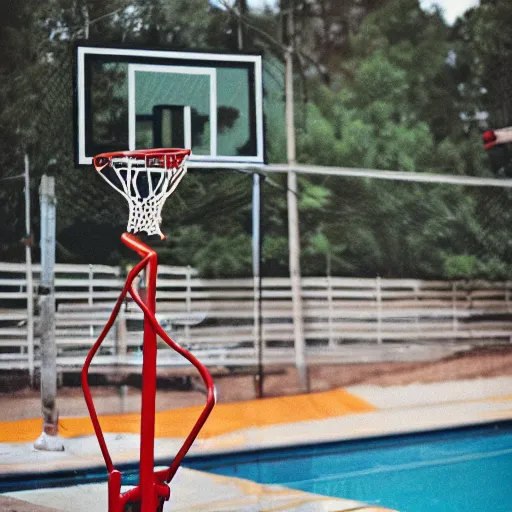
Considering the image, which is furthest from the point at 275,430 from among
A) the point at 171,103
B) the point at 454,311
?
the point at 171,103

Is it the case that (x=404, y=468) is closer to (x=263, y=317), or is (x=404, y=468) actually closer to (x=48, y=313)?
(x=263, y=317)

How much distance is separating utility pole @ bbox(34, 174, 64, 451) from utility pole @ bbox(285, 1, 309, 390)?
1.49 meters

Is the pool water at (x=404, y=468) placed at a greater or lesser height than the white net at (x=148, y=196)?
lesser

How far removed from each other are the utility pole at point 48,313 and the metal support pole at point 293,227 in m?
1.48

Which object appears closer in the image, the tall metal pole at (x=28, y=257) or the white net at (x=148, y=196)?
the white net at (x=148, y=196)

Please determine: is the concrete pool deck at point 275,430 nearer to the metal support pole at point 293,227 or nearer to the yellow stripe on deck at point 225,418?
the yellow stripe on deck at point 225,418

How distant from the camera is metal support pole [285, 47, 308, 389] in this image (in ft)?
18.0

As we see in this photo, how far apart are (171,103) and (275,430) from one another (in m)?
2.09

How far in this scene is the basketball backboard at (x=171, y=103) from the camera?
501 centimetres

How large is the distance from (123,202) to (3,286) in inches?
33.0

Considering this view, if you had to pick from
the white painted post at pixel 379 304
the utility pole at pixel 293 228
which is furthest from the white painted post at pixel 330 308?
the white painted post at pixel 379 304

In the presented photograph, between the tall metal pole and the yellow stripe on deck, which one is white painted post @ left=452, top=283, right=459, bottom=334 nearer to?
the yellow stripe on deck

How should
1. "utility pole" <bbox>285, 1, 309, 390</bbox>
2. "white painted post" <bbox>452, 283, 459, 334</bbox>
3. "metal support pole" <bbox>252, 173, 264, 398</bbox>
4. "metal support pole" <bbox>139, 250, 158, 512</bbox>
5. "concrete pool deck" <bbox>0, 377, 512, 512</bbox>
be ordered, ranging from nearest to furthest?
1. "metal support pole" <bbox>139, 250, 158, 512</bbox>
2. "concrete pool deck" <bbox>0, 377, 512, 512</bbox>
3. "metal support pole" <bbox>252, 173, 264, 398</bbox>
4. "utility pole" <bbox>285, 1, 309, 390</bbox>
5. "white painted post" <bbox>452, 283, 459, 334</bbox>

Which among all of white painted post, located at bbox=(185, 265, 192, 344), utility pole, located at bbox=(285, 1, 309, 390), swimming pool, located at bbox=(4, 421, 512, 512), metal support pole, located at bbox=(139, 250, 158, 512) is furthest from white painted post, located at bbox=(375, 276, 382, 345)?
metal support pole, located at bbox=(139, 250, 158, 512)
